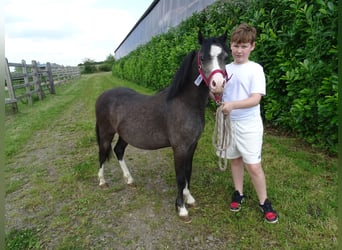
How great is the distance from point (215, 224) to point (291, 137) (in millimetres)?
2660

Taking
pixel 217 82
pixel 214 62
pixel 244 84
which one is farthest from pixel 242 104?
pixel 214 62

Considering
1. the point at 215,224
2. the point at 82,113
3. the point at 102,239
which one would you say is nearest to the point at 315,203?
the point at 215,224

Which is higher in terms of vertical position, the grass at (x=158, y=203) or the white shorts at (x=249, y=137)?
the white shorts at (x=249, y=137)

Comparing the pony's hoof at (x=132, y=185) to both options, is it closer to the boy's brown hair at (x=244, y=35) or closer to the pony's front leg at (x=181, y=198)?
the pony's front leg at (x=181, y=198)

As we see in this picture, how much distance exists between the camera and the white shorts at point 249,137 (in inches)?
89.2

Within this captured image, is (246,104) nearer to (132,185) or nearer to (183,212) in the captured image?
(183,212)

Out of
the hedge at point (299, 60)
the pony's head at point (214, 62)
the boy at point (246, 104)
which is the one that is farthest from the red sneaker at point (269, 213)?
the hedge at point (299, 60)

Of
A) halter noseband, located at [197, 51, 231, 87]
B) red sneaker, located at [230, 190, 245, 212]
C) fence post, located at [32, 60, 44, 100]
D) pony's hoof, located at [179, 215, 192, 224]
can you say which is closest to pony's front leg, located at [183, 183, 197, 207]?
pony's hoof, located at [179, 215, 192, 224]

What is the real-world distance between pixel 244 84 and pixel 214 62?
0.37 meters

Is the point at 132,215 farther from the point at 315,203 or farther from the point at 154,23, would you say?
the point at 154,23

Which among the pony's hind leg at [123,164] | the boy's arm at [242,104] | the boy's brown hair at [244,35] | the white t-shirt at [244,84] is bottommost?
the pony's hind leg at [123,164]

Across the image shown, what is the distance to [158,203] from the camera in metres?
2.88

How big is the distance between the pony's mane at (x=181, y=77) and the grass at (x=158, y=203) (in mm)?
1311

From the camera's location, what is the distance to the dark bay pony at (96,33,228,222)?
2070 mm
